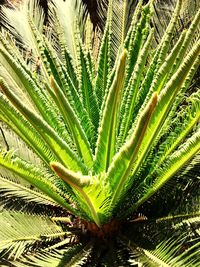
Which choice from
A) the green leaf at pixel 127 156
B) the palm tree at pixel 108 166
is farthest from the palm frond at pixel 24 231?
the green leaf at pixel 127 156

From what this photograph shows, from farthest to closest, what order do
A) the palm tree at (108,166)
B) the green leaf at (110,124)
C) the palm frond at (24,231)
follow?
the palm frond at (24,231)
the palm tree at (108,166)
the green leaf at (110,124)

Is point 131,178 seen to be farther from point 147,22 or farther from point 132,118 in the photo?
point 147,22

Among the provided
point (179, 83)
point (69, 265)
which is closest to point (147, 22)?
point (179, 83)

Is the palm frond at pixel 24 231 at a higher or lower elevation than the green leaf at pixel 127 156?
lower

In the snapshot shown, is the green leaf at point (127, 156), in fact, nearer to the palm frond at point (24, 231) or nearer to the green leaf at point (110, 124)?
the green leaf at point (110, 124)

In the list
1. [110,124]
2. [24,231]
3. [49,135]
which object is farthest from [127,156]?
[24,231]

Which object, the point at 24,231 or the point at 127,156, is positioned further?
the point at 24,231

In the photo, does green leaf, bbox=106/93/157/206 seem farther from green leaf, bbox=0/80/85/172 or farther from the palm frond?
the palm frond

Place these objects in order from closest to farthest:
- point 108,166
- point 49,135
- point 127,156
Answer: point 127,156
point 49,135
point 108,166

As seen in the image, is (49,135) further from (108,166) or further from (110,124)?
(108,166)
